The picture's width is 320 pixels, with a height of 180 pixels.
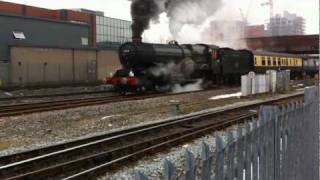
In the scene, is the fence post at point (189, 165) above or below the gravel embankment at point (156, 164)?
above

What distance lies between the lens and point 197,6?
35.3m

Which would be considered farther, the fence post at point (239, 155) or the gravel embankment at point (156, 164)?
the gravel embankment at point (156, 164)

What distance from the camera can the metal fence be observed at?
2914mm

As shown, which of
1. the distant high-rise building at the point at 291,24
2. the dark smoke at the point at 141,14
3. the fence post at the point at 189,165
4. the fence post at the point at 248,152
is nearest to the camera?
the fence post at the point at 189,165

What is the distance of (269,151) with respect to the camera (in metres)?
4.18

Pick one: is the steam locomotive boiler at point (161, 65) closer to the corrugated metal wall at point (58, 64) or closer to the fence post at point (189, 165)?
the corrugated metal wall at point (58, 64)

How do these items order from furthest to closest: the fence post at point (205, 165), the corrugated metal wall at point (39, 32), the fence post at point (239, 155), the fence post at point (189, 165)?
the corrugated metal wall at point (39, 32) → the fence post at point (239, 155) → the fence post at point (205, 165) → the fence post at point (189, 165)

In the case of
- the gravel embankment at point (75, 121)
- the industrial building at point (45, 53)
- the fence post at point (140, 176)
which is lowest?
the gravel embankment at point (75, 121)

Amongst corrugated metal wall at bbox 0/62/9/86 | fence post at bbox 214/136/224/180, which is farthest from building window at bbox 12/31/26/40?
fence post at bbox 214/136/224/180

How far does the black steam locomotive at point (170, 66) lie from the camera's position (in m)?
27.9

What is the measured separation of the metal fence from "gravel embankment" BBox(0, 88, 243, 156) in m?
7.25

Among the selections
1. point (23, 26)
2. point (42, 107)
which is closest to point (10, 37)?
point (23, 26)

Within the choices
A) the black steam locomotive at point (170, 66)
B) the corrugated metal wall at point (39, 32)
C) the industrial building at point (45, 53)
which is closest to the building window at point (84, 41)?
the industrial building at point (45, 53)

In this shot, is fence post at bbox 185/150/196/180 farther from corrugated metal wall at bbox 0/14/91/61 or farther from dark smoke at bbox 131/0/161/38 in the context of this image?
corrugated metal wall at bbox 0/14/91/61
